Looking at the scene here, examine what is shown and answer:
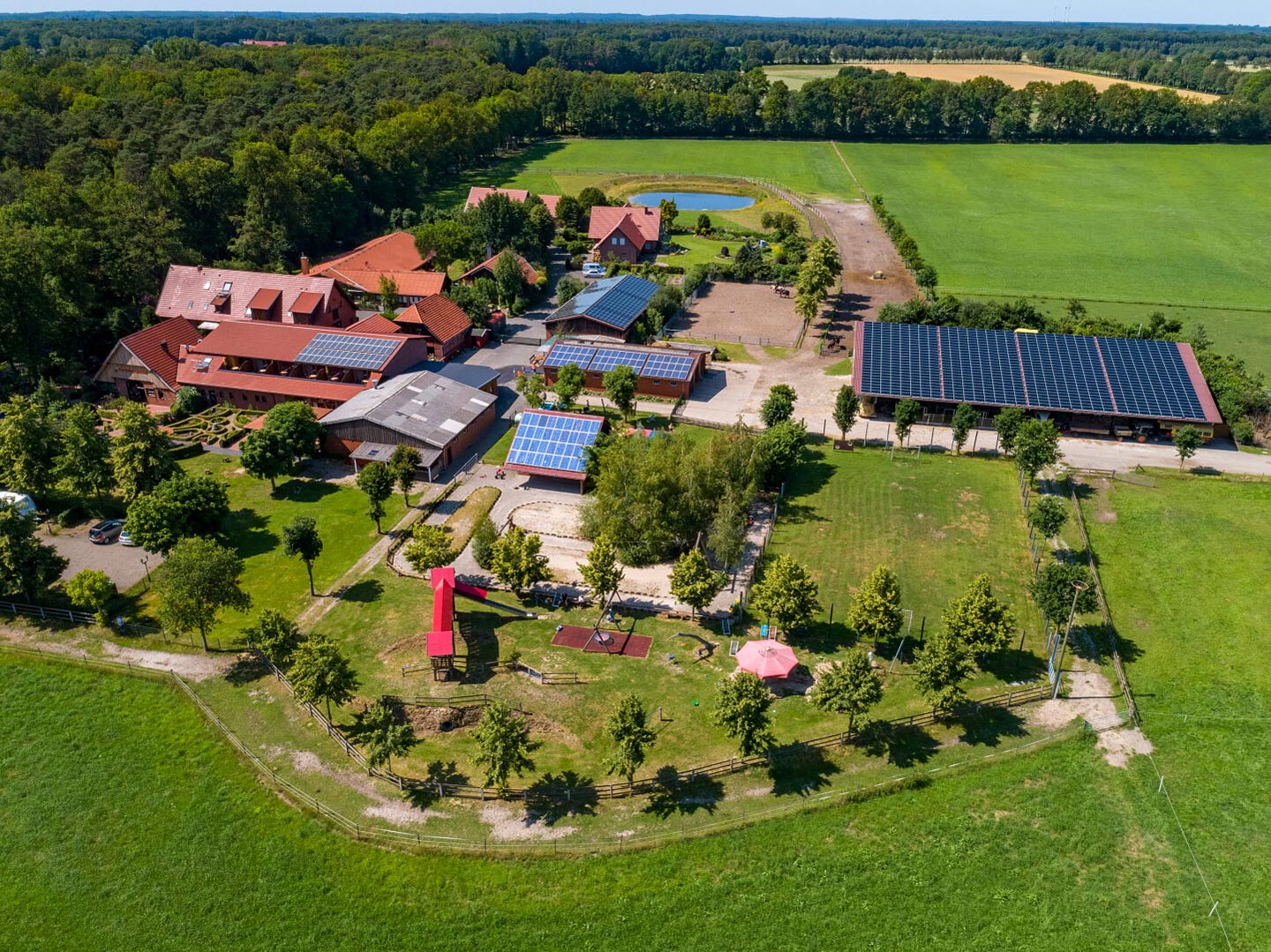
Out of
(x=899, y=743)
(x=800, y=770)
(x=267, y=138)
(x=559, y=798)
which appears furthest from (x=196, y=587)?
(x=267, y=138)

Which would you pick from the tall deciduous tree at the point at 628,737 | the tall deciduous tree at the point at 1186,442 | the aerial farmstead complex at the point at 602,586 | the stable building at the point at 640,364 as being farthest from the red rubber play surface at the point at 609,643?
the tall deciduous tree at the point at 1186,442

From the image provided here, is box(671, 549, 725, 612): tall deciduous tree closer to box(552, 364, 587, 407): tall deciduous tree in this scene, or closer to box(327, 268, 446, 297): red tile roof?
box(552, 364, 587, 407): tall deciduous tree

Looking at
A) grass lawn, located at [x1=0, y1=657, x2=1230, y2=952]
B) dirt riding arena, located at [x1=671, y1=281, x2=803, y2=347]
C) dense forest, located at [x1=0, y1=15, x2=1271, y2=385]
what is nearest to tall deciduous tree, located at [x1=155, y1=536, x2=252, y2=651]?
grass lawn, located at [x1=0, y1=657, x2=1230, y2=952]

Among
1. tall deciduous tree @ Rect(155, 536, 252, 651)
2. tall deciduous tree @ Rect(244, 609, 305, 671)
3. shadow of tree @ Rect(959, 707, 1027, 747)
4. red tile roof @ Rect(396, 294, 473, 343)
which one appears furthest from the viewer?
red tile roof @ Rect(396, 294, 473, 343)

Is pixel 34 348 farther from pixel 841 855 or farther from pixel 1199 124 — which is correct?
pixel 1199 124

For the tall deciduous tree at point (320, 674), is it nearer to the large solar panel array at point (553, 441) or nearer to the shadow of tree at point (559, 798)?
the shadow of tree at point (559, 798)

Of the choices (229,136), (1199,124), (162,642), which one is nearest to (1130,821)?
(162,642)
